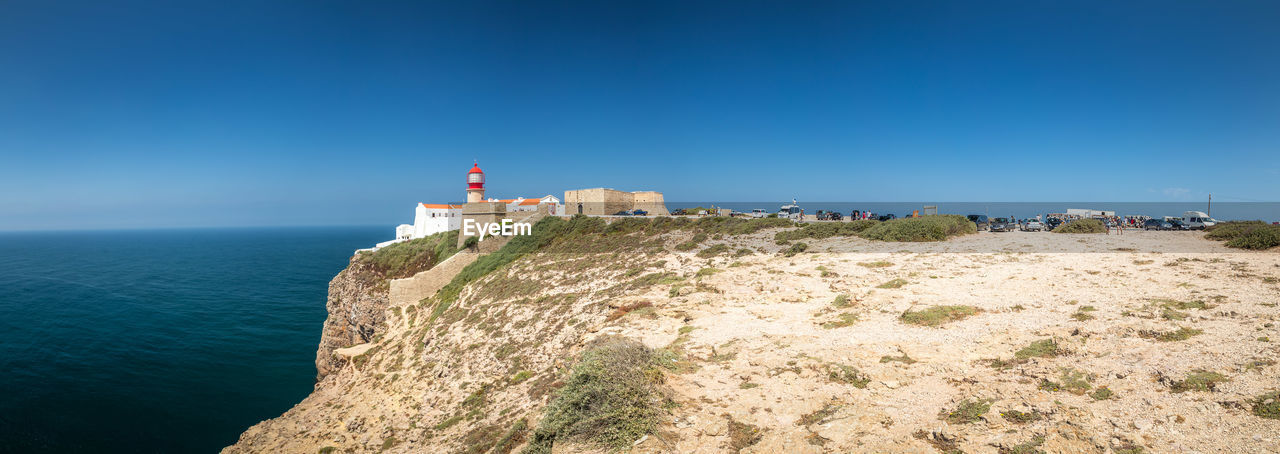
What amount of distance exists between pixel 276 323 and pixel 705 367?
145 ft

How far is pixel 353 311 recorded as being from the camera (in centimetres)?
2588

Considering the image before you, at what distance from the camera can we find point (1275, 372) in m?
5.68

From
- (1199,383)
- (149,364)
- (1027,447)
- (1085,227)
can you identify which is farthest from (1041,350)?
(149,364)

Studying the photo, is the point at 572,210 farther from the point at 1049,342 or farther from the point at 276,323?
the point at 1049,342

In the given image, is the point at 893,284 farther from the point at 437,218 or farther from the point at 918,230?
the point at 437,218

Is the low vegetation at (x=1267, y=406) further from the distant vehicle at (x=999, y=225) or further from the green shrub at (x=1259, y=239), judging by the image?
the distant vehicle at (x=999, y=225)

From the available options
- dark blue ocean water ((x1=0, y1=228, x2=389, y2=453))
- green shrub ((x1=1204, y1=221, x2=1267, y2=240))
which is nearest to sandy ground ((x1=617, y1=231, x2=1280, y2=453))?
green shrub ((x1=1204, y1=221, x2=1267, y2=240))

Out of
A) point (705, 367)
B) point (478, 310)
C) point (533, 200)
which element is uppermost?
point (533, 200)

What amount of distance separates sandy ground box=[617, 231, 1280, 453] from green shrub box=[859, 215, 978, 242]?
5.32 meters

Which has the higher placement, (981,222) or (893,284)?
(981,222)

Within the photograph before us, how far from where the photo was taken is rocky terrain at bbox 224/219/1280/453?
5.51 meters

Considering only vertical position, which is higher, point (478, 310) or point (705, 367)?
point (705, 367)

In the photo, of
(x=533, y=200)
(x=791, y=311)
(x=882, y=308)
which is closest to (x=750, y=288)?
(x=791, y=311)

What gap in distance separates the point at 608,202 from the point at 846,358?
29.8m
